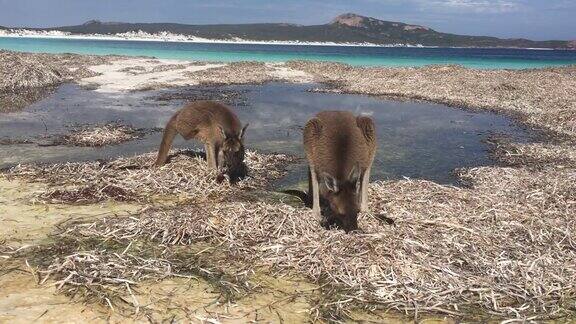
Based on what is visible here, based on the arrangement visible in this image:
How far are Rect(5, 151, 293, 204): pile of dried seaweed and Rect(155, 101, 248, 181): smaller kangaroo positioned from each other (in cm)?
30

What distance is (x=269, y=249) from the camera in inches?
251

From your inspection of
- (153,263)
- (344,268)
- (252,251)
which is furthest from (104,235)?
(344,268)

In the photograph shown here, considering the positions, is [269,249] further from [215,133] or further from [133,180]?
[133,180]

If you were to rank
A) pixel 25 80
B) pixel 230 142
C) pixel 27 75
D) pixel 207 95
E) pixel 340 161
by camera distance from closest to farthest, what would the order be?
1. pixel 340 161
2. pixel 230 142
3. pixel 207 95
4. pixel 25 80
5. pixel 27 75

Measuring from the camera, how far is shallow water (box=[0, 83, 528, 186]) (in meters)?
12.3

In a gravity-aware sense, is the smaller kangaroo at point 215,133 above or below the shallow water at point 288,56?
below

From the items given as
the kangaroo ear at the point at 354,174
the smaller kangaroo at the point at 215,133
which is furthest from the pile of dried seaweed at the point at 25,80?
the kangaroo ear at the point at 354,174

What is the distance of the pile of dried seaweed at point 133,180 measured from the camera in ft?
27.8

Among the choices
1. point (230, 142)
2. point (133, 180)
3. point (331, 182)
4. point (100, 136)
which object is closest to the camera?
point (331, 182)

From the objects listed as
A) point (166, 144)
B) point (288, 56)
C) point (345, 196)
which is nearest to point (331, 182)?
point (345, 196)

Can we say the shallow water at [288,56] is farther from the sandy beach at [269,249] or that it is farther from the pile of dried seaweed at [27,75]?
the sandy beach at [269,249]

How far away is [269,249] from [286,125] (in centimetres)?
1127

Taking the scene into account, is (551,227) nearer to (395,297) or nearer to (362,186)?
(362,186)

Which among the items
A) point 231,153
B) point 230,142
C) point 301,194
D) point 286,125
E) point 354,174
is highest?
point 354,174
